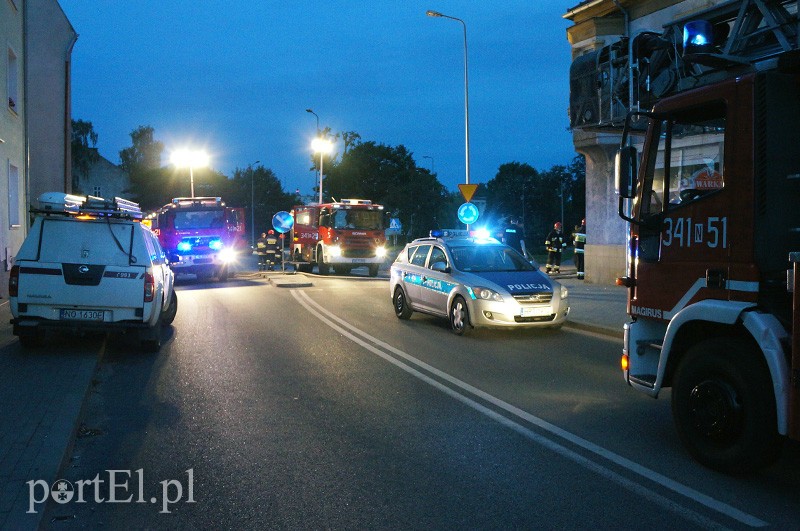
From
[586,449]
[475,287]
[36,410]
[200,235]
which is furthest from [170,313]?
[200,235]

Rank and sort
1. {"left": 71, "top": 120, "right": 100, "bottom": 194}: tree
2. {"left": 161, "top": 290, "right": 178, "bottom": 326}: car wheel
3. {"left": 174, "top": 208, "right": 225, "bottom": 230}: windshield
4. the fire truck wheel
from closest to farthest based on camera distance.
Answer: the fire truck wheel, {"left": 161, "top": 290, "right": 178, "bottom": 326}: car wheel, {"left": 174, "top": 208, "right": 225, "bottom": 230}: windshield, {"left": 71, "top": 120, "right": 100, "bottom": 194}: tree

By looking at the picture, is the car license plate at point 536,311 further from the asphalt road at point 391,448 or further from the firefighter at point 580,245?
the firefighter at point 580,245

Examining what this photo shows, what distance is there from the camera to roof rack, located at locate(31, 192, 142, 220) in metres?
10.3

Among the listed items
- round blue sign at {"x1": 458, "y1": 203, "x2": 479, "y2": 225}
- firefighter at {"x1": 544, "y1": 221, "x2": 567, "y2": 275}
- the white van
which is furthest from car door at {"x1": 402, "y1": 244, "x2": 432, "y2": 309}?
firefighter at {"x1": 544, "y1": 221, "x2": 567, "y2": 275}

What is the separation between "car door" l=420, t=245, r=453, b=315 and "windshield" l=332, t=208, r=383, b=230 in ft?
54.1

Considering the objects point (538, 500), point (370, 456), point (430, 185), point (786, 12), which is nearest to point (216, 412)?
point (370, 456)

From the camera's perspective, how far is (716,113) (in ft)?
17.9

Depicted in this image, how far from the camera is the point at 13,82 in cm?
1975

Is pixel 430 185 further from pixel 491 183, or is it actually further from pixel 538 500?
pixel 538 500

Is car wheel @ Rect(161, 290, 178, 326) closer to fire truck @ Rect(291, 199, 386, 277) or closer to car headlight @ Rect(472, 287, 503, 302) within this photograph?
car headlight @ Rect(472, 287, 503, 302)

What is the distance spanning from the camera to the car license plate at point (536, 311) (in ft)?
38.9

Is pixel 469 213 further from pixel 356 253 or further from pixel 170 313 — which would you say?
pixel 356 253

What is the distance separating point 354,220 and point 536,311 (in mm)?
19003

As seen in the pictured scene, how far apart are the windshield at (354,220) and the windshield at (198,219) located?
184 inches
